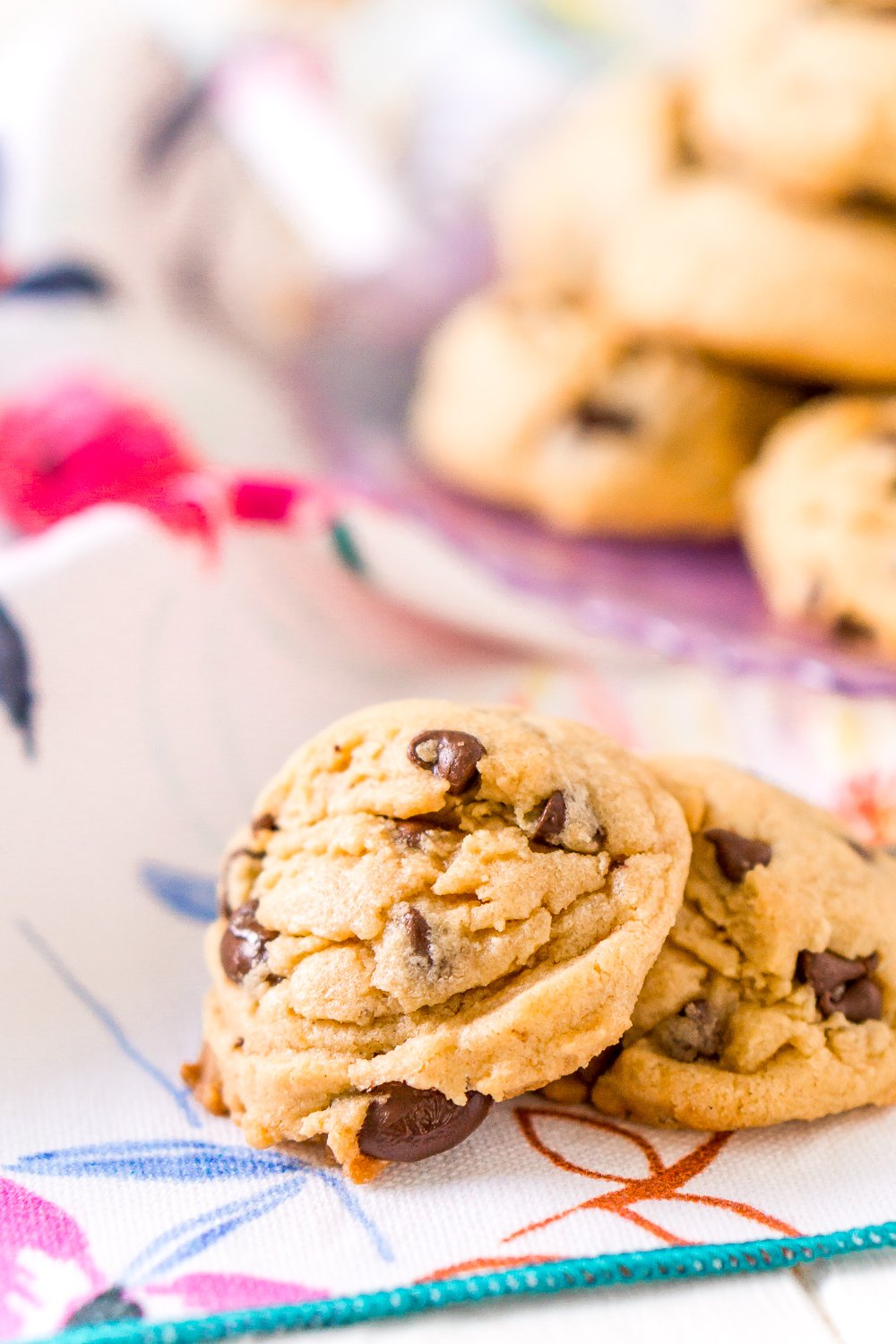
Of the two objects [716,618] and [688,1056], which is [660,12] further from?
[688,1056]

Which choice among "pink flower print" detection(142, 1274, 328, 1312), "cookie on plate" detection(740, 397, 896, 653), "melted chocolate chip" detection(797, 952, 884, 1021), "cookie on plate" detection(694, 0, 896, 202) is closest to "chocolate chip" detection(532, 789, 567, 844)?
"melted chocolate chip" detection(797, 952, 884, 1021)

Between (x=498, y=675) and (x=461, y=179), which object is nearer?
(x=498, y=675)

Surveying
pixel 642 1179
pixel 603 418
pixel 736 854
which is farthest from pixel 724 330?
pixel 642 1179

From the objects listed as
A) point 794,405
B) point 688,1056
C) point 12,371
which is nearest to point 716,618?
point 794,405

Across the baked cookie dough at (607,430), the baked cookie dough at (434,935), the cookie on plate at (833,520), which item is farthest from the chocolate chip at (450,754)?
the baked cookie dough at (607,430)

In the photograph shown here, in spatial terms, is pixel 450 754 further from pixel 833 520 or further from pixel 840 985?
pixel 833 520

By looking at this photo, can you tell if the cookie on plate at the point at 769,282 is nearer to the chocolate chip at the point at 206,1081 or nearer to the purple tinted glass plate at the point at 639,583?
the purple tinted glass plate at the point at 639,583
